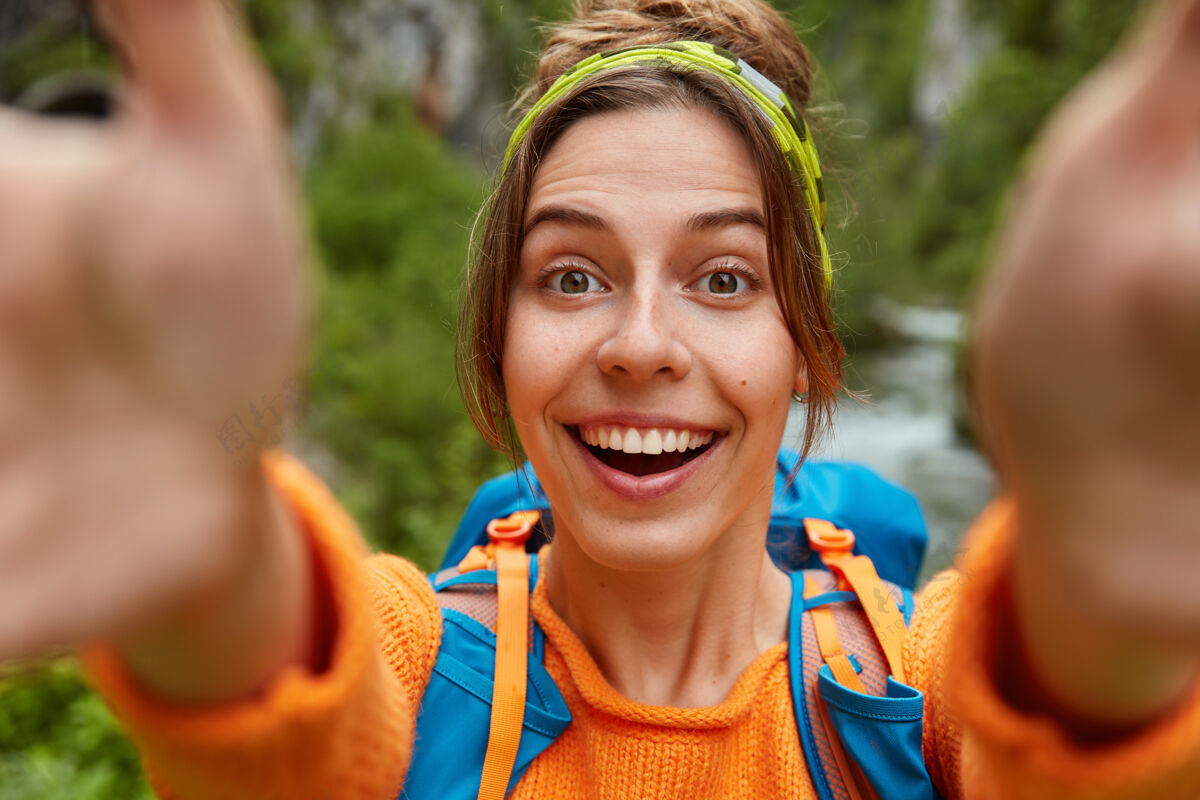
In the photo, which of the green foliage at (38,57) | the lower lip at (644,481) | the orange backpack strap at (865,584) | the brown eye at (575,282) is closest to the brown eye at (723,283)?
the brown eye at (575,282)

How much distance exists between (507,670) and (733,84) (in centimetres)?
114

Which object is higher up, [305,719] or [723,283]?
[723,283]

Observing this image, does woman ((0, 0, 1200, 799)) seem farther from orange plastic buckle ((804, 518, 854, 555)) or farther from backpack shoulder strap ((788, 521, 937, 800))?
orange plastic buckle ((804, 518, 854, 555))

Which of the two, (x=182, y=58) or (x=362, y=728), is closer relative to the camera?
(x=182, y=58)

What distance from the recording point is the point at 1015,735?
31.3 inches

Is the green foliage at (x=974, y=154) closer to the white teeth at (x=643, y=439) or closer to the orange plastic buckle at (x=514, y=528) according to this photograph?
the orange plastic buckle at (x=514, y=528)

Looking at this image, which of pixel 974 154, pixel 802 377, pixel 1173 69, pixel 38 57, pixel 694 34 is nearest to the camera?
pixel 1173 69

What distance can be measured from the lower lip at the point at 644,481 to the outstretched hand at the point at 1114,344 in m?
0.74

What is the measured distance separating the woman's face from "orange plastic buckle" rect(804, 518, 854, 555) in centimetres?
41

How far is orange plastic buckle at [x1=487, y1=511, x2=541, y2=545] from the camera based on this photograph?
1886 millimetres

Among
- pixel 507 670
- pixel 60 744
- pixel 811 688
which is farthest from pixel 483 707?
pixel 60 744

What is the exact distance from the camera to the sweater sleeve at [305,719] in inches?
31.7

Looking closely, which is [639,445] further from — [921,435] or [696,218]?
[921,435]

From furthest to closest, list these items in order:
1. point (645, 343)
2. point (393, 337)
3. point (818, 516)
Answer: point (393, 337) → point (818, 516) → point (645, 343)
